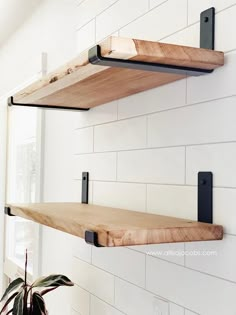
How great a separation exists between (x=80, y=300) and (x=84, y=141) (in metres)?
0.57

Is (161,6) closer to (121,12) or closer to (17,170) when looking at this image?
(121,12)

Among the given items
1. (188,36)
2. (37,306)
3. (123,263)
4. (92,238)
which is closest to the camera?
(92,238)

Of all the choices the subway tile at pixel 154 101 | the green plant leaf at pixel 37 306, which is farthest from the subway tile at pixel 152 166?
the green plant leaf at pixel 37 306

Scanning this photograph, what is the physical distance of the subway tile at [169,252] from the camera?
995mm

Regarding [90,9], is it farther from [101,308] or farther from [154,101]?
[101,308]

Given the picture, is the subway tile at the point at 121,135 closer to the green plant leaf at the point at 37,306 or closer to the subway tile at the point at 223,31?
the subway tile at the point at 223,31

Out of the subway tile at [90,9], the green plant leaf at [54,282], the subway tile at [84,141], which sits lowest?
the green plant leaf at [54,282]

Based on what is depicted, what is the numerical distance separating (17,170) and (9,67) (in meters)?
0.70

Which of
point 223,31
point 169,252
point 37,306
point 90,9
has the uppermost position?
point 90,9

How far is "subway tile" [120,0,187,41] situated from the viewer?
1014 mm

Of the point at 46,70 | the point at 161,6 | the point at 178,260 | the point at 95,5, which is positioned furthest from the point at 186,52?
the point at 46,70

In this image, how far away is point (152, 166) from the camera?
1.12 metres

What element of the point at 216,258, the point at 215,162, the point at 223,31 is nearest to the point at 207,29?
the point at 223,31

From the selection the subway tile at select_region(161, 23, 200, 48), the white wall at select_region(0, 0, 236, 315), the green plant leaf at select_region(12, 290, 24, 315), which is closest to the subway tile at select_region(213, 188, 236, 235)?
the white wall at select_region(0, 0, 236, 315)
